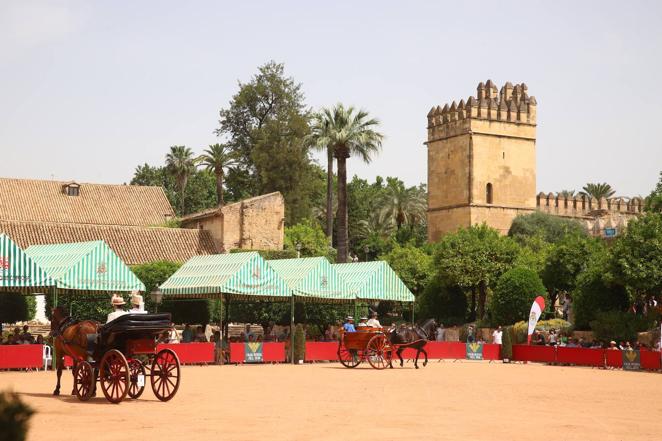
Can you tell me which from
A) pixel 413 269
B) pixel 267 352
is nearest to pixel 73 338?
pixel 267 352

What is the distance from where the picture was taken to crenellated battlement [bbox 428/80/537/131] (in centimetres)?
7600

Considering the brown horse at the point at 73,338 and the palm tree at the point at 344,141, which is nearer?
the brown horse at the point at 73,338

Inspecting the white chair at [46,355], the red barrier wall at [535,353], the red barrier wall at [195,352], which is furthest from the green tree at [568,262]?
the white chair at [46,355]

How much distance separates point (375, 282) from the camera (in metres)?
36.2

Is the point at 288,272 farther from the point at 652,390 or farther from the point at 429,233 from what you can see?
the point at 429,233

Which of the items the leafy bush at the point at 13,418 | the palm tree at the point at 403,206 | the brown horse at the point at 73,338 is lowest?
the brown horse at the point at 73,338

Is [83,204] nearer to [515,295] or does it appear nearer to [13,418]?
[515,295]

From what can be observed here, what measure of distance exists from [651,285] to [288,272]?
40.2ft

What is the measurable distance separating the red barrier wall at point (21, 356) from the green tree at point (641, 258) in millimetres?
19733

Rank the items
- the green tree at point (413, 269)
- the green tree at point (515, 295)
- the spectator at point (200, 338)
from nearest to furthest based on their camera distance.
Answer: the spectator at point (200, 338) < the green tree at point (515, 295) < the green tree at point (413, 269)

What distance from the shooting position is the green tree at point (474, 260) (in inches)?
1943

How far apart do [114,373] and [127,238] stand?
36487 mm

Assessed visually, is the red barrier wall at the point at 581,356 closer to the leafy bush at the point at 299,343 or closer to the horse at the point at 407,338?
the horse at the point at 407,338

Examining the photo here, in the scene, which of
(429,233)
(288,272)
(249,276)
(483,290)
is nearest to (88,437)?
(249,276)
